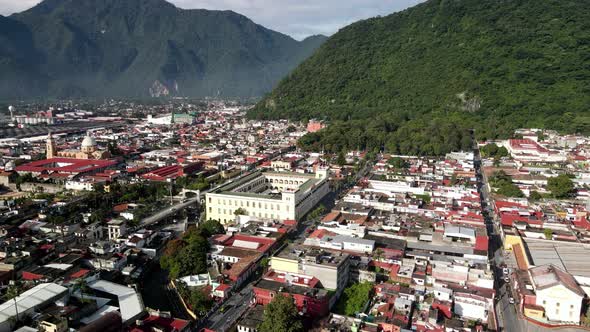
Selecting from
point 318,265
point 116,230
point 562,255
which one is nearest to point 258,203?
point 116,230

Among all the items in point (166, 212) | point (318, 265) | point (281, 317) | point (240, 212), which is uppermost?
point (318, 265)

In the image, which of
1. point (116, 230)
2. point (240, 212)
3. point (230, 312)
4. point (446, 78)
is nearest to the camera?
point (230, 312)

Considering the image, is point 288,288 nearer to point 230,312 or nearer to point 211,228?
point 230,312

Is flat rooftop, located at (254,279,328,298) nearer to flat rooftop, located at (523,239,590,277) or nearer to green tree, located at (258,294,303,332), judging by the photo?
green tree, located at (258,294,303,332)

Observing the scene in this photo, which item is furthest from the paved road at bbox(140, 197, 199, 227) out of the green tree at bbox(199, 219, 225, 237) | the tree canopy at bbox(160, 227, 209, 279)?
the tree canopy at bbox(160, 227, 209, 279)

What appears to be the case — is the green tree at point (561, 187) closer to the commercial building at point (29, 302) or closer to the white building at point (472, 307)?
the white building at point (472, 307)
